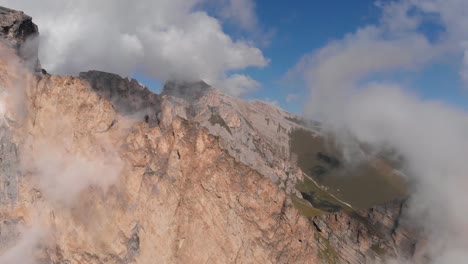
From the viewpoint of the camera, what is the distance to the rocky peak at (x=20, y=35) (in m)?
79.4

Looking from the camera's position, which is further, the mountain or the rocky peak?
the rocky peak

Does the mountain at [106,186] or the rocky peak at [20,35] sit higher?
the rocky peak at [20,35]

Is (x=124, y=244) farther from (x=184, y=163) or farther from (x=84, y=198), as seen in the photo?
(x=184, y=163)

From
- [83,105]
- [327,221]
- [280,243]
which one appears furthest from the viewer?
[327,221]

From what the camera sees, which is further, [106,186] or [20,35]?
[20,35]

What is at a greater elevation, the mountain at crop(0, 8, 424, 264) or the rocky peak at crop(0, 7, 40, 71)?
the rocky peak at crop(0, 7, 40, 71)

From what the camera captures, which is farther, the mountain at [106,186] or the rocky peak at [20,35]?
the rocky peak at [20,35]

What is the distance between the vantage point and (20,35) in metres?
82.5

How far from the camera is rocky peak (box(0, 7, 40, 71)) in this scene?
79.4 metres

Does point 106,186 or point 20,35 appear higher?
point 20,35

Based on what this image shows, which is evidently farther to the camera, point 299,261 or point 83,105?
point 299,261

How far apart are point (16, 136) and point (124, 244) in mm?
27515

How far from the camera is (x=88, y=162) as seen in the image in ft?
260

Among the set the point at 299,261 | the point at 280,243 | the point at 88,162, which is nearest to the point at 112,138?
the point at 88,162
